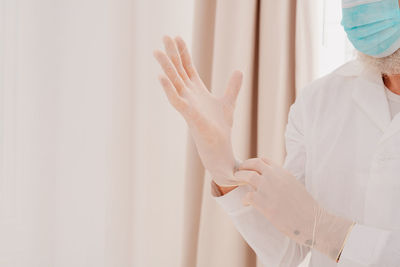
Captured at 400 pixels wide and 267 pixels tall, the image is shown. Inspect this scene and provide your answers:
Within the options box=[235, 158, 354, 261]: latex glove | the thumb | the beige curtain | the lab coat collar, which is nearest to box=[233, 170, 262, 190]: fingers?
box=[235, 158, 354, 261]: latex glove

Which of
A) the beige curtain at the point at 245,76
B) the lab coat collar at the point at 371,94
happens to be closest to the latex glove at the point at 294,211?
the lab coat collar at the point at 371,94

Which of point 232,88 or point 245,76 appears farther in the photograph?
point 245,76

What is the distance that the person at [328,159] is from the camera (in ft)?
3.19

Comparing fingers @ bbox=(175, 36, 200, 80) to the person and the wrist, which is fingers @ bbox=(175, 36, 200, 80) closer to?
the person

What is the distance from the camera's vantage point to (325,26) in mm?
1721

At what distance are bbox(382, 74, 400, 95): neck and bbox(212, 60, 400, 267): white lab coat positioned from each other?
0.02 m

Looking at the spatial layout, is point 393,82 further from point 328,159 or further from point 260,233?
point 260,233

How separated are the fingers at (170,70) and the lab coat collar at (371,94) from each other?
0.40 m

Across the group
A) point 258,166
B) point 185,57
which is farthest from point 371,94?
point 185,57

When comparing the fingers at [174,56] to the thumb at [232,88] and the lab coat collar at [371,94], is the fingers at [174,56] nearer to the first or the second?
the thumb at [232,88]

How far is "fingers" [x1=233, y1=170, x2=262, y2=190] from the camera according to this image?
1.02 metres

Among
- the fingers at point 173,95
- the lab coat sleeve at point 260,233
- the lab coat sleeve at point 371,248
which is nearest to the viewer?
the lab coat sleeve at point 371,248

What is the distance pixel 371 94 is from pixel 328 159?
175 mm

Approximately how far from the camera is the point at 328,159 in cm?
111
